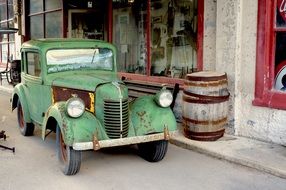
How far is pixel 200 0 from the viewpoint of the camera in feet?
25.8

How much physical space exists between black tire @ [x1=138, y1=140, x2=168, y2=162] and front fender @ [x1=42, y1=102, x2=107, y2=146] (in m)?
0.89

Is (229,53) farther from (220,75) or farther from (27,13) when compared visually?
(27,13)

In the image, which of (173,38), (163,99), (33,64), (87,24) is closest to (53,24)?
(87,24)

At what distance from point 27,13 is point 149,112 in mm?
12271

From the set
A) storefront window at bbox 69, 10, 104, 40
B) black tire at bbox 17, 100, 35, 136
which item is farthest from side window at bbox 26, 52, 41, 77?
storefront window at bbox 69, 10, 104, 40

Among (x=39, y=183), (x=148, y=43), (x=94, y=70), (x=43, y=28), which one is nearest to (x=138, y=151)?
(x=94, y=70)

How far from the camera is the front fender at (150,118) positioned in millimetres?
5586

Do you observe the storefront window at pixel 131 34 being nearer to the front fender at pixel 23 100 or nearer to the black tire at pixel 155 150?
the front fender at pixel 23 100

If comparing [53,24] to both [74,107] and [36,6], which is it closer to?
[36,6]

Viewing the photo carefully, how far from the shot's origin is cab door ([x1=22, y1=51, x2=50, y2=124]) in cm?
658

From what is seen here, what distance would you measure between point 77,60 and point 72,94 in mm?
927

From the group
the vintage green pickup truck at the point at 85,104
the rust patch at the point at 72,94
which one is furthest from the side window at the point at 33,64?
the rust patch at the point at 72,94

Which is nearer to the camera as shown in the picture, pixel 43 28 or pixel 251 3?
pixel 251 3

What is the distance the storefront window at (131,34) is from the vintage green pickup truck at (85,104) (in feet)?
10.5
